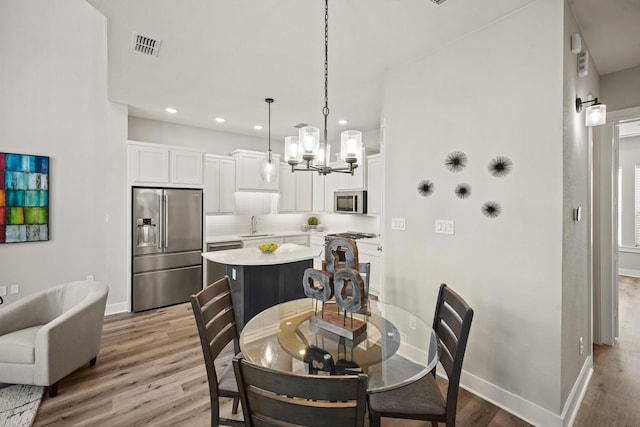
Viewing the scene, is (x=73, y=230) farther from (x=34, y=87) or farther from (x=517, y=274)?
(x=517, y=274)

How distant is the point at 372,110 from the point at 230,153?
9.01 feet

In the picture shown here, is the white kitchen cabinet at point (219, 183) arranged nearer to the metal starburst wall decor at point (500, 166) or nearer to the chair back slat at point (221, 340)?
the chair back slat at point (221, 340)

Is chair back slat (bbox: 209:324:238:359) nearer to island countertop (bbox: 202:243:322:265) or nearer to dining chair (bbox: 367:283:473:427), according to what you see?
dining chair (bbox: 367:283:473:427)

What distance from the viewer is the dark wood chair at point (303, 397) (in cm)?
92

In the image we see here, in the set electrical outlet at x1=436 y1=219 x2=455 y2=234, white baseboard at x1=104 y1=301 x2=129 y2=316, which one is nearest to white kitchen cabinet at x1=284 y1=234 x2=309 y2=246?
white baseboard at x1=104 y1=301 x2=129 y2=316

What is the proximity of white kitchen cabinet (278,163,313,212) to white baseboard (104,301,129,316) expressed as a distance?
2.93 meters

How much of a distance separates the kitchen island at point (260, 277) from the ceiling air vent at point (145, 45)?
2.00m

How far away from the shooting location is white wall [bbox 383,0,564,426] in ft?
6.07

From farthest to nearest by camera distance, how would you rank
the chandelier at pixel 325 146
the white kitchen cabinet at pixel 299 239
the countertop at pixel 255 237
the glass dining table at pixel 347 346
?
1. the white kitchen cabinet at pixel 299 239
2. the countertop at pixel 255 237
3. the chandelier at pixel 325 146
4. the glass dining table at pixel 347 346

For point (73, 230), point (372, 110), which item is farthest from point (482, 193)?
point (73, 230)

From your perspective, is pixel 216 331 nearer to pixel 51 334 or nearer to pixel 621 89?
pixel 51 334

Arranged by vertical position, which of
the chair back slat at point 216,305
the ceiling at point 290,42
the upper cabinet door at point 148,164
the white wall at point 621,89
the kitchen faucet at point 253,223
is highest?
the ceiling at point 290,42

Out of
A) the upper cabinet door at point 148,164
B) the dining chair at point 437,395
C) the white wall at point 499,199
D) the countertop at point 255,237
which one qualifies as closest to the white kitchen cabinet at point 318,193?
the countertop at point 255,237

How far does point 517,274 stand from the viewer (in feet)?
6.55
